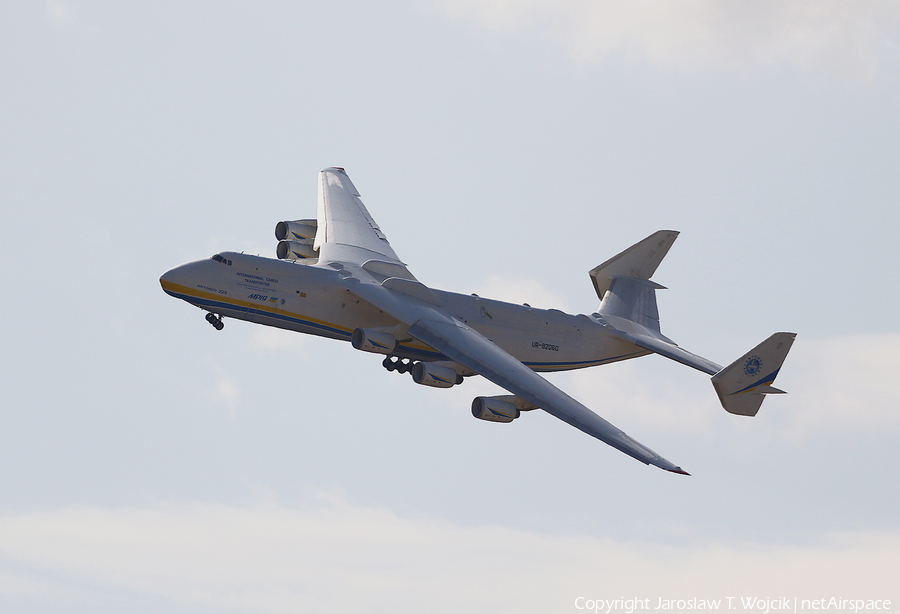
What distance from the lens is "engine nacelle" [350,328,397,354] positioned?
46.1 m

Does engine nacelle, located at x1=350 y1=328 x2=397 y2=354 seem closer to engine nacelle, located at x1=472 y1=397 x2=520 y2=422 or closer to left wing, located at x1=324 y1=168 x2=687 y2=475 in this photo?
left wing, located at x1=324 y1=168 x2=687 y2=475

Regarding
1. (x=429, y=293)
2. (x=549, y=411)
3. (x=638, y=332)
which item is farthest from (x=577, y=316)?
(x=549, y=411)

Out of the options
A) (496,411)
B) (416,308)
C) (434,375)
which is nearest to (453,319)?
(416,308)

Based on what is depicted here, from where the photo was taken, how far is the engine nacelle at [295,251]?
53906 mm

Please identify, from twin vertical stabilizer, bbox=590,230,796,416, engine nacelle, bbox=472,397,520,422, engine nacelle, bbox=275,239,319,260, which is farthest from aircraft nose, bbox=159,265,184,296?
twin vertical stabilizer, bbox=590,230,796,416

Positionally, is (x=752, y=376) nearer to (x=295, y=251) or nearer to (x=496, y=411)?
(x=496, y=411)

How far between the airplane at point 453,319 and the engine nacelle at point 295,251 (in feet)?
0.15

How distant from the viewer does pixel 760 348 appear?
141 ft

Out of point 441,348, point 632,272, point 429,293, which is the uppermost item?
point 632,272

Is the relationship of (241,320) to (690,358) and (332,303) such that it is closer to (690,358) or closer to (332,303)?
(332,303)

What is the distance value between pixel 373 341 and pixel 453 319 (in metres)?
3.50

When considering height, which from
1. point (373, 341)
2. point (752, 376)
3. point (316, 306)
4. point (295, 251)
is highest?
point (295, 251)

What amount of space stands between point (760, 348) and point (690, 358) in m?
7.10

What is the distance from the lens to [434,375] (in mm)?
45344
